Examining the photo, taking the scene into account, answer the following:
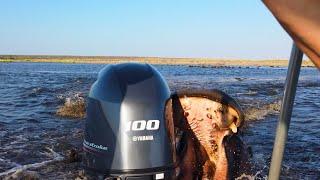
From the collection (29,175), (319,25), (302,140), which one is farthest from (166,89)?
(302,140)

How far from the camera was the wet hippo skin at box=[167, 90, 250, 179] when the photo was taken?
12.3 ft

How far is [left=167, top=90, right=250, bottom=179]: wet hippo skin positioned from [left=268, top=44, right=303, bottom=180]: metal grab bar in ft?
5.63

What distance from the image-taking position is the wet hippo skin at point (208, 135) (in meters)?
3.76

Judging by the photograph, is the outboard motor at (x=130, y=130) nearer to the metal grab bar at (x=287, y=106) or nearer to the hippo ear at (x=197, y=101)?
the hippo ear at (x=197, y=101)

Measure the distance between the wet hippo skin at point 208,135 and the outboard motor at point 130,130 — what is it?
1.71 feet

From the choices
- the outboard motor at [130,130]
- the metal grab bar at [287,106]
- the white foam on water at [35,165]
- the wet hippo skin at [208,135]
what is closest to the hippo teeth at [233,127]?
the wet hippo skin at [208,135]

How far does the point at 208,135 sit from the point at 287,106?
198cm

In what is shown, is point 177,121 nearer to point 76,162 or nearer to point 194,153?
point 194,153

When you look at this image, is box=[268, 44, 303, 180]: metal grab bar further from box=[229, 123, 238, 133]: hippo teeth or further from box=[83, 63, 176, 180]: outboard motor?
box=[229, 123, 238, 133]: hippo teeth

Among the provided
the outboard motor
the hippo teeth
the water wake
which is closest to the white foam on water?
the outboard motor

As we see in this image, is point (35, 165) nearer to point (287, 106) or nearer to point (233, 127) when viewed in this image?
point (233, 127)

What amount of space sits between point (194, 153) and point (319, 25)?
9.83ft

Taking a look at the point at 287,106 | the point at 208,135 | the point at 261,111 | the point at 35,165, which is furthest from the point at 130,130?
the point at 261,111

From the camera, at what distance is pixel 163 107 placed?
3.26 metres
